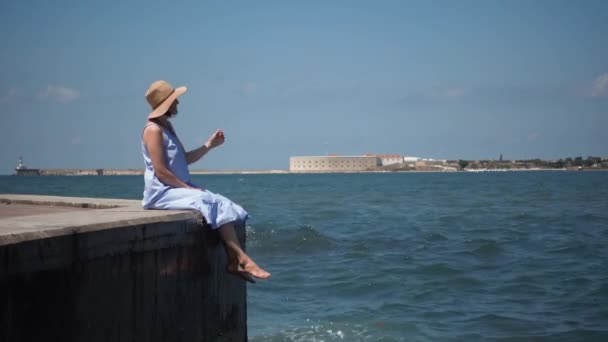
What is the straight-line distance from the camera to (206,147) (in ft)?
17.2

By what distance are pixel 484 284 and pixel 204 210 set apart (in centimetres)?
681

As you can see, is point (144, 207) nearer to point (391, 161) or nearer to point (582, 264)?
point (582, 264)

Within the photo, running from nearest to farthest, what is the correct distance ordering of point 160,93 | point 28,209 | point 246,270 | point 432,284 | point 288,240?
point 246,270, point 160,93, point 28,209, point 432,284, point 288,240

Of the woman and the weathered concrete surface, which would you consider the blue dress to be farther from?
the weathered concrete surface

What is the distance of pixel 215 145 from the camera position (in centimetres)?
537

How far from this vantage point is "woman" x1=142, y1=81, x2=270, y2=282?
440cm

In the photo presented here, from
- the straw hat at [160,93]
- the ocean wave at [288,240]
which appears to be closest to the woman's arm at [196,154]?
the straw hat at [160,93]

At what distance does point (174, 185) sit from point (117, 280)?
1245mm

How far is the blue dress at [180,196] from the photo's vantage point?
440 centimetres

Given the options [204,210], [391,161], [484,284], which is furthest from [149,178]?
[391,161]

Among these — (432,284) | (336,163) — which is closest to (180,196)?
(432,284)

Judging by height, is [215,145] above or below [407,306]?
above

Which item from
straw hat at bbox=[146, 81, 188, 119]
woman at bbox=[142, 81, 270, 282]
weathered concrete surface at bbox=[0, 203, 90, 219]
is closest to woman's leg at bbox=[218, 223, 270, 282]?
woman at bbox=[142, 81, 270, 282]

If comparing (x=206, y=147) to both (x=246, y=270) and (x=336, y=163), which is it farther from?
(x=336, y=163)
